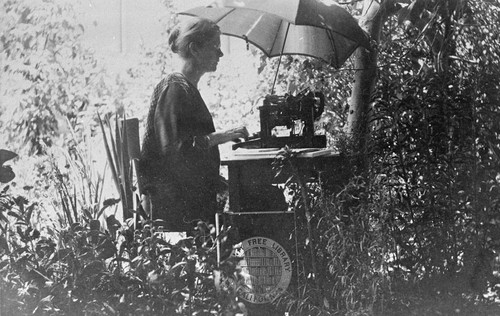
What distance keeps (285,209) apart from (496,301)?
1458 millimetres

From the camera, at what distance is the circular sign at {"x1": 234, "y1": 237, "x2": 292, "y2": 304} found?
450 centimetres

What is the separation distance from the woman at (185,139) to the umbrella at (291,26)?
0.14m

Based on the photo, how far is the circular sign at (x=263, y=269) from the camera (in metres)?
4.50

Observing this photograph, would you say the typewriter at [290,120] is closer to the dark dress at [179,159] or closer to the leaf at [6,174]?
the dark dress at [179,159]

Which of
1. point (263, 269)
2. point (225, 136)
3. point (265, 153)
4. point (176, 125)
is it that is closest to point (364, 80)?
point (265, 153)

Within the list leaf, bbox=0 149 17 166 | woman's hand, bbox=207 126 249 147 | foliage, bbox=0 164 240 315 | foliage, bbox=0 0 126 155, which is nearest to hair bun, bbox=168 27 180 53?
foliage, bbox=0 0 126 155

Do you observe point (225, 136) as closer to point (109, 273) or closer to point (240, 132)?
point (240, 132)

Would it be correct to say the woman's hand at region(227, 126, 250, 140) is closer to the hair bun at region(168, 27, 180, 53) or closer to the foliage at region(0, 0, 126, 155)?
the hair bun at region(168, 27, 180, 53)

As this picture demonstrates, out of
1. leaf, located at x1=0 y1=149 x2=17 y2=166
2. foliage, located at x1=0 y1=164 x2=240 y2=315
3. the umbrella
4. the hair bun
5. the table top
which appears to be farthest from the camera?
leaf, located at x1=0 y1=149 x2=17 y2=166

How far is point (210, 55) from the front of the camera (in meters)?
4.61

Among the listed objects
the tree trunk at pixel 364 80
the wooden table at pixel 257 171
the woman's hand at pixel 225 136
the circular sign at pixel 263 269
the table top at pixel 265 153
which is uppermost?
the tree trunk at pixel 364 80

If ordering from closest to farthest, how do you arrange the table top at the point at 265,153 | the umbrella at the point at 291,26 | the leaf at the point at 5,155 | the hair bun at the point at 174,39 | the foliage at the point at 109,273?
the foliage at the point at 109,273, the umbrella at the point at 291,26, the table top at the point at 265,153, the hair bun at the point at 174,39, the leaf at the point at 5,155

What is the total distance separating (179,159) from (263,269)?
82 cm

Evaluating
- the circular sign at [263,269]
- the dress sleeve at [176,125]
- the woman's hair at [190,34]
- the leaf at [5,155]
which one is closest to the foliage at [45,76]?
the leaf at [5,155]
